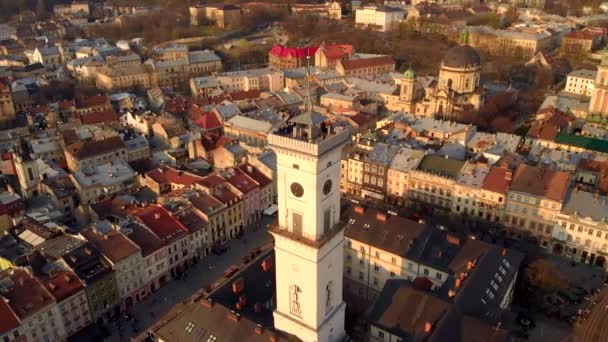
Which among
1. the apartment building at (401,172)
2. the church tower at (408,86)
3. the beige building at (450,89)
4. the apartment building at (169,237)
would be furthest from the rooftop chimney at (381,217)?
the church tower at (408,86)

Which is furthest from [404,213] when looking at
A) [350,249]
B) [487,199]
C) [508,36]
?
[508,36]

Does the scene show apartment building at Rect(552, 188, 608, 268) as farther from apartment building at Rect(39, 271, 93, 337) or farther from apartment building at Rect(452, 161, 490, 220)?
apartment building at Rect(39, 271, 93, 337)

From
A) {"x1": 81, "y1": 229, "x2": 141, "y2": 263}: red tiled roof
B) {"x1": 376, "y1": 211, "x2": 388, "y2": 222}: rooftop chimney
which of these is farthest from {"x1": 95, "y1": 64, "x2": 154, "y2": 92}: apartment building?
{"x1": 376, "y1": 211, "x2": 388, "y2": 222}: rooftop chimney

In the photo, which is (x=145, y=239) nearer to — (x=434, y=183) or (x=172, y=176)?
(x=172, y=176)

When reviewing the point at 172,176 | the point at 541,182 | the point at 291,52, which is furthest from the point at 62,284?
the point at 291,52

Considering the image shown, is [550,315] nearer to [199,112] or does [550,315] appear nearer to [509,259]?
[509,259]

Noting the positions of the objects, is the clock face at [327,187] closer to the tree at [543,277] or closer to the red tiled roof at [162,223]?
the tree at [543,277]

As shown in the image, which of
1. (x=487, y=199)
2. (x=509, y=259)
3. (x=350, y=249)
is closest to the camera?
(x=509, y=259)
